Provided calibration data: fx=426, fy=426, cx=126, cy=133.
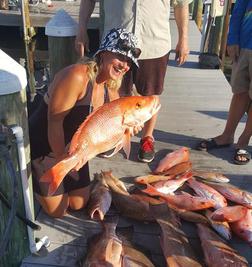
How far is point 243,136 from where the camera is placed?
4086mm

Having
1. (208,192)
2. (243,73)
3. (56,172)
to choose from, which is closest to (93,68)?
(56,172)

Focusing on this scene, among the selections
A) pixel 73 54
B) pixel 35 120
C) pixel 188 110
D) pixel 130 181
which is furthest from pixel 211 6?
pixel 35 120

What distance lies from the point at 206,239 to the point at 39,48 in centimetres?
1013

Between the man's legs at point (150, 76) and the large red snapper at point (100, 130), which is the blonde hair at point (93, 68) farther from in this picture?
the man's legs at point (150, 76)

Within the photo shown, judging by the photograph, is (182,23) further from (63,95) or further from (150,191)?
(63,95)

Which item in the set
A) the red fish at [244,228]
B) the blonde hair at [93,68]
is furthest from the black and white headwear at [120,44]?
the red fish at [244,228]

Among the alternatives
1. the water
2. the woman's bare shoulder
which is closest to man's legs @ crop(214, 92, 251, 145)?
the woman's bare shoulder

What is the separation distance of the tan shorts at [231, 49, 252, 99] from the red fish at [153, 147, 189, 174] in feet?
2.47

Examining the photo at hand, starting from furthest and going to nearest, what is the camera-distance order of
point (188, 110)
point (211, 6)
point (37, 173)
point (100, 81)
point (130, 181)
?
point (211, 6), point (188, 110), point (130, 181), point (37, 173), point (100, 81)

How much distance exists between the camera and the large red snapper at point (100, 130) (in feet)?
7.52

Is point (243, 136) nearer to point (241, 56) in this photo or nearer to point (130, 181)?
point (241, 56)

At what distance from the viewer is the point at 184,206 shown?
3193 mm

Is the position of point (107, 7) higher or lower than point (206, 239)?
higher

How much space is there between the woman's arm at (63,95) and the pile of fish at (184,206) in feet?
2.28
